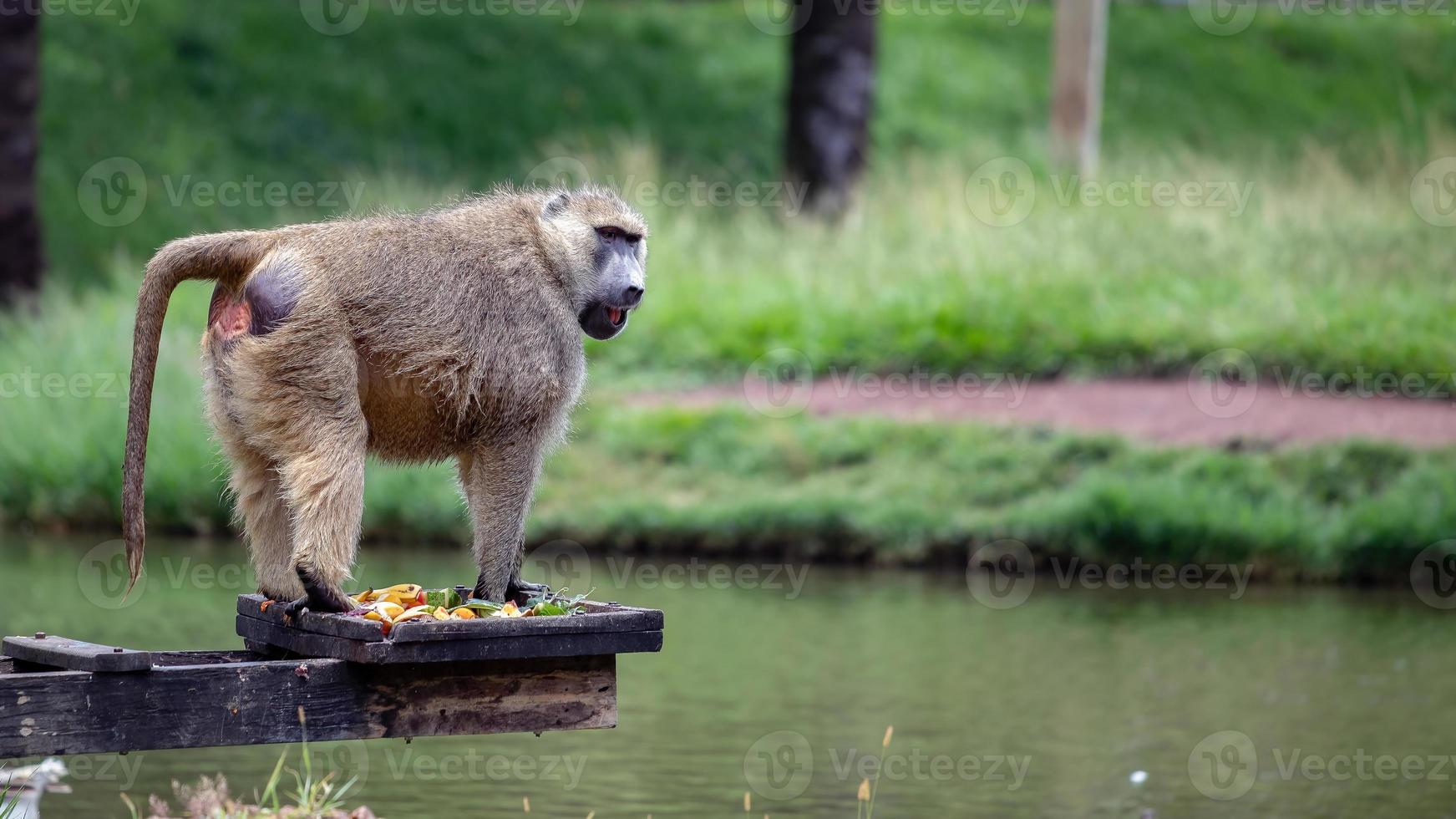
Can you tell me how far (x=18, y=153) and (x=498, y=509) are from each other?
13775 mm

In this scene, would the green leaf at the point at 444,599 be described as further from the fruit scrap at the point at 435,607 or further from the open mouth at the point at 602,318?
the open mouth at the point at 602,318

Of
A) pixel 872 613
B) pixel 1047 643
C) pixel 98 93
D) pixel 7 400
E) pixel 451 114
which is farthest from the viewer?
pixel 451 114

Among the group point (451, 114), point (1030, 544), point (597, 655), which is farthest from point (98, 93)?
point (597, 655)

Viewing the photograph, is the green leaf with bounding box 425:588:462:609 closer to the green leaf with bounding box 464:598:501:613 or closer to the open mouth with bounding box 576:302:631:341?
the green leaf with bounding box 464:598:501:613

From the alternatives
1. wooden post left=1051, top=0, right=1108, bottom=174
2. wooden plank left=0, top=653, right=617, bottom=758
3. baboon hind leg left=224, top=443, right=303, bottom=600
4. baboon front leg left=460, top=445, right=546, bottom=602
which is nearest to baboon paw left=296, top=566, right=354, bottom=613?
wooden plank left=0, top=653, right=617, bottom=758

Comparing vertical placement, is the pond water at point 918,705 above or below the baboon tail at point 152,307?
below

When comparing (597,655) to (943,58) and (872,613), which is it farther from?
(943,58)

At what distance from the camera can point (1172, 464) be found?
14281 millimetres

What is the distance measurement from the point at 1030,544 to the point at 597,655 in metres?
9.09

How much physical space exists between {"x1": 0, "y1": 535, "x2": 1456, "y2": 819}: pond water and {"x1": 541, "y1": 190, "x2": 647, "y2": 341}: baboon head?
2.29 metres

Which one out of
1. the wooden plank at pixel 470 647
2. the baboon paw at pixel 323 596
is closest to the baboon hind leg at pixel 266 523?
the wooden plank at pixel 470 647

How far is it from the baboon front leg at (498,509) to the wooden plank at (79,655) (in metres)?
1.23

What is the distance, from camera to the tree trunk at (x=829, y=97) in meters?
21.0

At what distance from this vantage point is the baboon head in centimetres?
587
